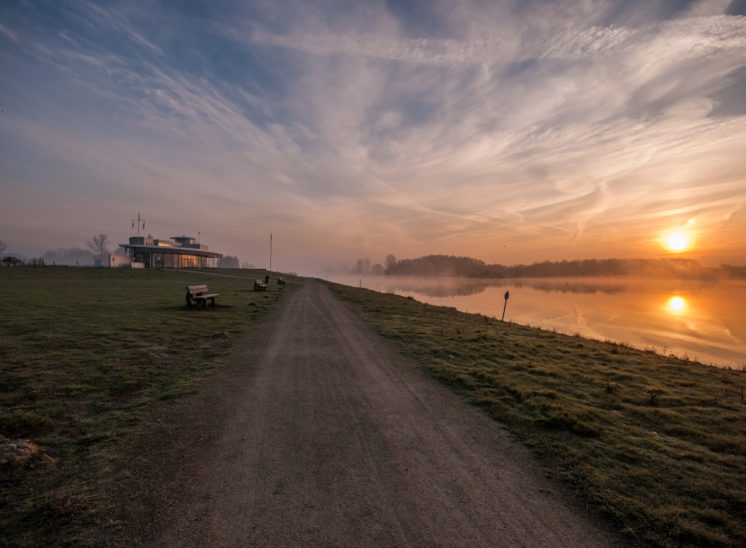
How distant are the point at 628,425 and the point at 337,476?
5.68m

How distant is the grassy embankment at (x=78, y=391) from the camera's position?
3.40m

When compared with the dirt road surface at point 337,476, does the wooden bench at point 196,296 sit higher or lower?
higher

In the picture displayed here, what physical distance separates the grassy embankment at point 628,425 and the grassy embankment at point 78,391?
19.8 ft

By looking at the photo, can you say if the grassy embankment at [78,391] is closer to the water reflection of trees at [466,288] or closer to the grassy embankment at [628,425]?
the grassy embankment at [628,425]

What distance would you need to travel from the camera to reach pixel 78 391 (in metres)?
6.50

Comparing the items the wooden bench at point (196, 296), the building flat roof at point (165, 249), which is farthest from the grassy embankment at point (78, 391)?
the building flat roof at point (165, 249)

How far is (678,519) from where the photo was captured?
3547mm

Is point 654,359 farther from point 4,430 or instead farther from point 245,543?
point 4,430

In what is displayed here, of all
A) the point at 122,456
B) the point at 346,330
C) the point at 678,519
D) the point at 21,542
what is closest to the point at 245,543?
the point at 21,542

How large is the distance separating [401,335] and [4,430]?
1107 cm

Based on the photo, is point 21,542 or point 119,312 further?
point 119,312

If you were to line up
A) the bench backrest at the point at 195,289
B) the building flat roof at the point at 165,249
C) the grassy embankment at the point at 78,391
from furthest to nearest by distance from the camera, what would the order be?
the building flat roof at the point at 165,249 < the bench backrest at the point at 195,289 < the grassy embankment at the point at 78,391

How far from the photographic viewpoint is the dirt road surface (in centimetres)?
326

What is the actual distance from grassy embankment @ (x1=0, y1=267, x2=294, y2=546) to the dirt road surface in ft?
1.68
